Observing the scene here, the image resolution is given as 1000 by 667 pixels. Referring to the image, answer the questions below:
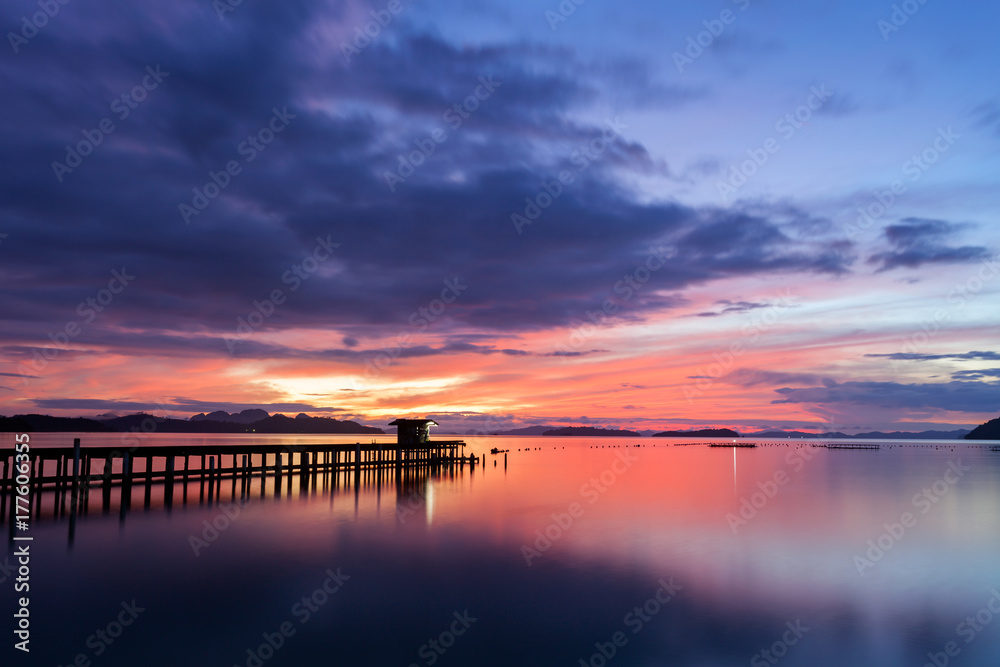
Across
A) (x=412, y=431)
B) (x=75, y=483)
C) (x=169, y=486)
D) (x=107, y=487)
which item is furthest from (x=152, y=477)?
(x=412, y=431)

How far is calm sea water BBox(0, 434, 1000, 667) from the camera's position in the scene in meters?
13.4

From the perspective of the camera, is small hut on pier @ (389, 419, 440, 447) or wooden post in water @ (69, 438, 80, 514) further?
small hut on pier @ (389, 419, 440, 447)

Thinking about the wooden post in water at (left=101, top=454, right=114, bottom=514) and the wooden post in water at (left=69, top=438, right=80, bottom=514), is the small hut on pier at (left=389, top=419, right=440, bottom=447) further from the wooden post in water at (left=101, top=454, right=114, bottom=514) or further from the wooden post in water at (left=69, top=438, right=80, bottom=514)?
the wooden post in water at (left=69, top=438, right=80, bottom=514)

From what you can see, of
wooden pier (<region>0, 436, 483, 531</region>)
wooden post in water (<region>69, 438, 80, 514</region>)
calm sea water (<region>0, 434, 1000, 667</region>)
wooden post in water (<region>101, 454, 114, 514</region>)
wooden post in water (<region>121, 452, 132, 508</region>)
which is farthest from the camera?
wooden post in water (<region>121, 452, 132, 508</region>)

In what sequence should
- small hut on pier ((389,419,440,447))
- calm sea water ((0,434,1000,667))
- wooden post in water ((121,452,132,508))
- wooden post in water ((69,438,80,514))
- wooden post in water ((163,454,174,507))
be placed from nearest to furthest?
calm sea water ((0,434,1000,667)), wooden post in water ((69,438,80,514)), wooden post in water ((163,454,174,507)), wooden post in water ((121,452,132,508)), small hut on pier ((389,419,440,447))

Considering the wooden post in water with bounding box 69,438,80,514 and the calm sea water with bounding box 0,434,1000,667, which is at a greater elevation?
the wooden post in water with bounding box 69,438,80,514

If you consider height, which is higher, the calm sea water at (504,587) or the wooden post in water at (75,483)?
the wooden post in water at (75,483)

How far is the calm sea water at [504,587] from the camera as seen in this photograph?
13367 millimetres

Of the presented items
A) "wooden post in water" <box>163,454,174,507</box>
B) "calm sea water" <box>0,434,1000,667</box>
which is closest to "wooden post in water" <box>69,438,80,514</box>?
"calm sea water" <box>0,434,1000,667</box>

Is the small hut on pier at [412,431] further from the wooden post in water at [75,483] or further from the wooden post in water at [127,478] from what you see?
the wooden post in water at [75,483]

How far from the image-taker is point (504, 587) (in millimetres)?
18422

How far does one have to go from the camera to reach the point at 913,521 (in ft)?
111

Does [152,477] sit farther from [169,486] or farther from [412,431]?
[412,431]

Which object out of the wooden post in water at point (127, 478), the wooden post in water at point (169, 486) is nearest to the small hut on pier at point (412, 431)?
the wooden post in water at point (169, 486)
